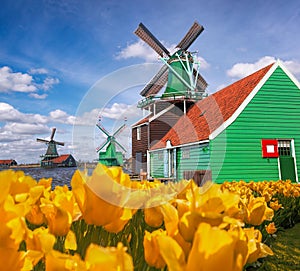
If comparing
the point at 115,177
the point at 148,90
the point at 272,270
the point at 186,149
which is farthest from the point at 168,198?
the point at 148,90

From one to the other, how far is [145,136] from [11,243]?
57.8 feet

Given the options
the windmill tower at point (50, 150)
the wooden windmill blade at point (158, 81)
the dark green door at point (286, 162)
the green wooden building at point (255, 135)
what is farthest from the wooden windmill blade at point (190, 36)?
the windmill tower at point (50, 150)

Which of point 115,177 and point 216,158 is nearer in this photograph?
point 115,177

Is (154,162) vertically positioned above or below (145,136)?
below

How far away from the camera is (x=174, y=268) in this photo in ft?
1.20

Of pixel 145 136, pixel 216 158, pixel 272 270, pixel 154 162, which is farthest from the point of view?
pixel 145 136

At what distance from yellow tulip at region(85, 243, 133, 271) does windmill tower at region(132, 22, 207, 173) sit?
51.5 feet

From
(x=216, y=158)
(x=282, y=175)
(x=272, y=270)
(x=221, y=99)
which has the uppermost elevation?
(x=221, y=99)

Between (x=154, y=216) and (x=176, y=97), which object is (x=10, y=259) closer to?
(x=154, y=216)

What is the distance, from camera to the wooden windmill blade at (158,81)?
66.5ft

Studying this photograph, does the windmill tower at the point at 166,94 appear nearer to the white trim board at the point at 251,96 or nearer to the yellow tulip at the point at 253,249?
the white trim board at the point at 251,96

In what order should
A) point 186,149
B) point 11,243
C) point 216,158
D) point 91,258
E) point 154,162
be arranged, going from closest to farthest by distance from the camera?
point 91,258
point 11,243
point 216,158
point 186,149
point 154,162

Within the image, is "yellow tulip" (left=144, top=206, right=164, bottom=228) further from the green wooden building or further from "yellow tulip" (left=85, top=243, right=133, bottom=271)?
the green wooden building

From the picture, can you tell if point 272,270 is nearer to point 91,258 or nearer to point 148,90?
point 91,258
